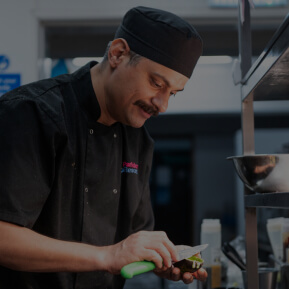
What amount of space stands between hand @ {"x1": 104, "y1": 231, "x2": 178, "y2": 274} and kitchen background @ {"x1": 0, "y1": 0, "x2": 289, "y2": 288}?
74.7 inches

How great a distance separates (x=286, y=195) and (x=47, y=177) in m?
0.64

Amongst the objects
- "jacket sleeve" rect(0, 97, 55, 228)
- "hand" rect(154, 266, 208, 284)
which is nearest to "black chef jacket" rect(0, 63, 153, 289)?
"jacket sleeve" rect(0, 97, 55, 228)

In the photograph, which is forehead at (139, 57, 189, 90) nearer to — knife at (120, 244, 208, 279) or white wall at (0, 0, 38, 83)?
knife at (120, 244, 208, 279)

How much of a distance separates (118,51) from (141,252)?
0.60 m

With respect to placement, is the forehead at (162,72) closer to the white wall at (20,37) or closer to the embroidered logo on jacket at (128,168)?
the embroidered logo on jacket at (128,168)

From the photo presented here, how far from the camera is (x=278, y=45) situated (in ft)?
3.65

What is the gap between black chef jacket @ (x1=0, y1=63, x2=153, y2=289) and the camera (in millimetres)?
1271

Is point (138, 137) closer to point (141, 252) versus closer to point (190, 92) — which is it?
point (141, 252)

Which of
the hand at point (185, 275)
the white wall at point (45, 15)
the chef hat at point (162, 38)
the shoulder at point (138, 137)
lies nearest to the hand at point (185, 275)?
the hand at point (185, 275)

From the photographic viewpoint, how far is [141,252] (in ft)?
3.86

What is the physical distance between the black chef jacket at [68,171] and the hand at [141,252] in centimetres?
24

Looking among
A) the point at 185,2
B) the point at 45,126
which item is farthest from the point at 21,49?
the point at 45,126

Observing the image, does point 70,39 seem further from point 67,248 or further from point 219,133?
point 219,133

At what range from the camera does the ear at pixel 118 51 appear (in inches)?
57.0
